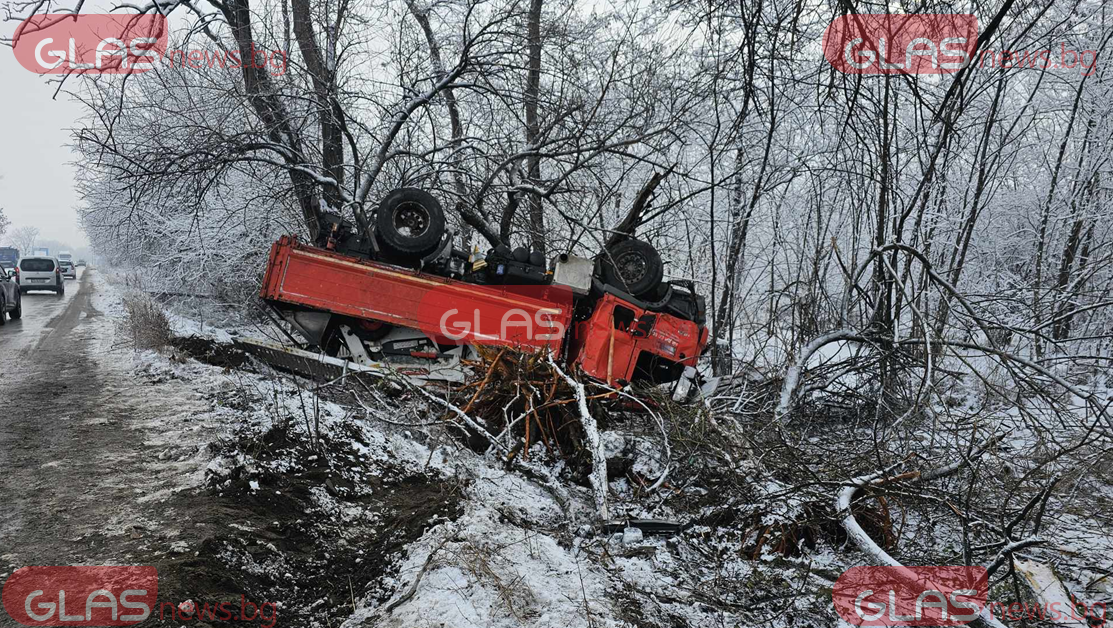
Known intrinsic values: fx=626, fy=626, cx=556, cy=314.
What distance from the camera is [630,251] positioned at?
742 centimetres

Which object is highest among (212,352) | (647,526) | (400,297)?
(400,297)

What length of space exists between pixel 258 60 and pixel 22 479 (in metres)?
6.36

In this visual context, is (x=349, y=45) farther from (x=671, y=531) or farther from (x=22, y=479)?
(x=671, y=531)

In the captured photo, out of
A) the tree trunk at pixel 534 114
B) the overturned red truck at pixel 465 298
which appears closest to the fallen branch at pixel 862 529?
the overturned red truck at pixel 465 298

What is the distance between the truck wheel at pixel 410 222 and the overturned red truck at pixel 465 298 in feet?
0.04

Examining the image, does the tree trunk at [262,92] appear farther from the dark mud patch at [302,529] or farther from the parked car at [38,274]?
the parked car at [38,274]

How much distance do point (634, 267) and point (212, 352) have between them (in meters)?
5.32

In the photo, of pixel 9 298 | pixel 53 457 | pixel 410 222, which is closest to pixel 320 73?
pixel 410 222

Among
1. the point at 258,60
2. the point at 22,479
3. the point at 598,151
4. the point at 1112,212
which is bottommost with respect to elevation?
the point at 22,479

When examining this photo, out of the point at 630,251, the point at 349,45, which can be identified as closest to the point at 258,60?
the point at 349,45

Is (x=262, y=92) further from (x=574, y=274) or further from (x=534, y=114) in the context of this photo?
(x=574, y=274)

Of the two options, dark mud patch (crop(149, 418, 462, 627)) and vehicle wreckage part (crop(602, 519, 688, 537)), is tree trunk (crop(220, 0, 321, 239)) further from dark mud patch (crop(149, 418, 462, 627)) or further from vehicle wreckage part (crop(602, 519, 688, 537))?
vehicle wreckage part (crop(602, 519, 688, 537))

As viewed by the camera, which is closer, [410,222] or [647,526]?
[647,526]

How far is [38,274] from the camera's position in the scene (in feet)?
72.1
